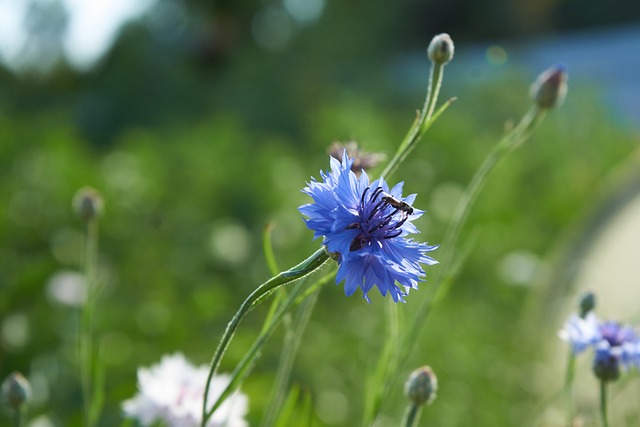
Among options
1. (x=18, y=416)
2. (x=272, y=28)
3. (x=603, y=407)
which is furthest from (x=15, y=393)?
(x=272, y=28)

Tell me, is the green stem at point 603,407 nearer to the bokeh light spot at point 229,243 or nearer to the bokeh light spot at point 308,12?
the bokeh light spot at point 229,243

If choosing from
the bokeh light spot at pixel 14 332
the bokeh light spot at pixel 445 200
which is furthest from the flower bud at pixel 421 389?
the bokeh light spot at pixel 445 200

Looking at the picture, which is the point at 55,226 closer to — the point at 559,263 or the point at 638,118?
A: the point at 559,263

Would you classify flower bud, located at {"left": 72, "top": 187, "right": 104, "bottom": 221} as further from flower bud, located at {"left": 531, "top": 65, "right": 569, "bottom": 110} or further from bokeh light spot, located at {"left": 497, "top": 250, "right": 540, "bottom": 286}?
bokeh light spot, located at {"left": 497, "top": 250, "right": 540, "bottom": 286}

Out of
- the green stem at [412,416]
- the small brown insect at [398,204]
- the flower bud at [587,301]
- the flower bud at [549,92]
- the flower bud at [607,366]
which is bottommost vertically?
the green stem at [412,416]

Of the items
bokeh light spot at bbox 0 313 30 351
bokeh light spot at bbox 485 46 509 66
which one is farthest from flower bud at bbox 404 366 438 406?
bokeh light spot at bbox 485 46 509 66

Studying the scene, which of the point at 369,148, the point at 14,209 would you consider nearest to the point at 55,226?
the point at 14,209
